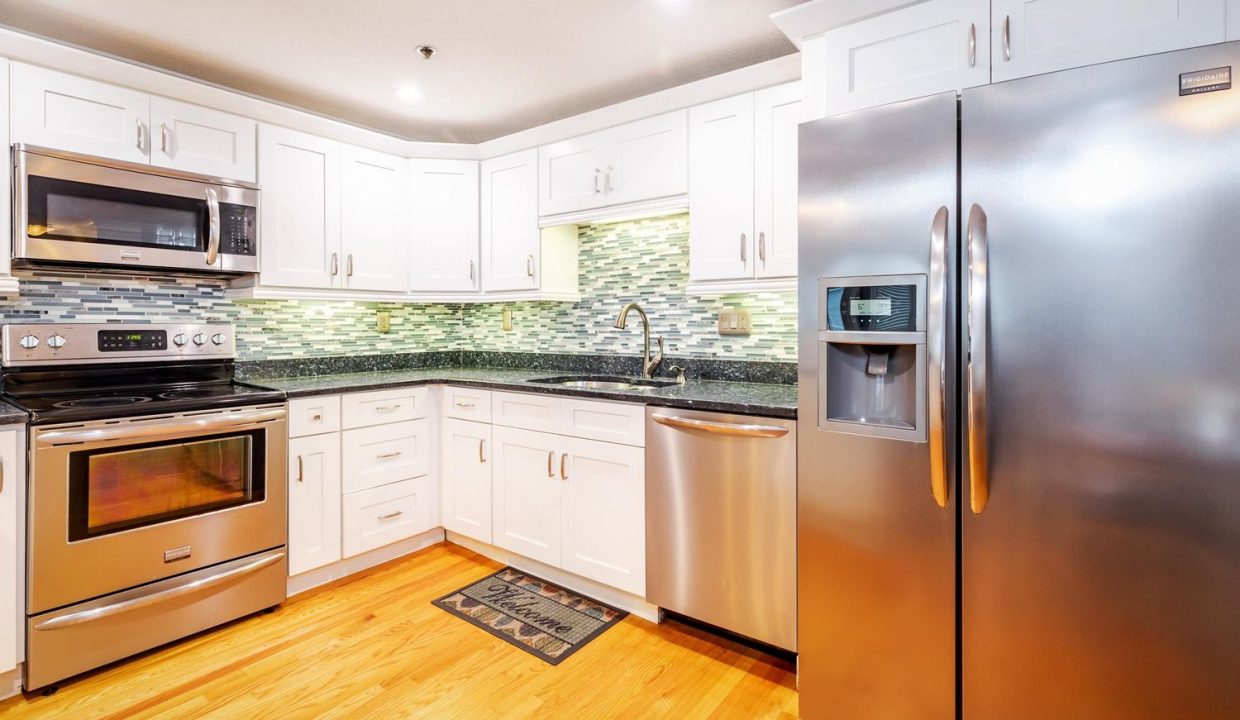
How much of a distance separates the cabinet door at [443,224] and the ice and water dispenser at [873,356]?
2.21m

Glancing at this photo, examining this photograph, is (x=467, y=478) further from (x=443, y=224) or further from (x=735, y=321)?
(x=735, y=321)

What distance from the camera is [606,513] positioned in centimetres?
247

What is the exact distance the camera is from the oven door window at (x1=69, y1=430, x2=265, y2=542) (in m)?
2.01

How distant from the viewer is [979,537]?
151cm

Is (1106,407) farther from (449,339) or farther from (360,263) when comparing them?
(449,339)

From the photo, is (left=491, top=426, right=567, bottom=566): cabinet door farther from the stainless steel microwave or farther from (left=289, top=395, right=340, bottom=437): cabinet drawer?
the stainless steel microwave

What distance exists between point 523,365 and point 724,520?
189 cm

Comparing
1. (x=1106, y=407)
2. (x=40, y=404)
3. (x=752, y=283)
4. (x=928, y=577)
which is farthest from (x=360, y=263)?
(x=1106, y=407)

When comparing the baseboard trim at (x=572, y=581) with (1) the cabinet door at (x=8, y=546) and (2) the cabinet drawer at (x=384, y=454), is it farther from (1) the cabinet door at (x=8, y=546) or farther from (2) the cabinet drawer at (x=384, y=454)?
(1) the cabinet door at (x=8, y=546)

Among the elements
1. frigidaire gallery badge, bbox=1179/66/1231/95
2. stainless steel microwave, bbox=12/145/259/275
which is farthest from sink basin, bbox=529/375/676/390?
frigidaire gallery badge, bbox=1179/66/1231/95

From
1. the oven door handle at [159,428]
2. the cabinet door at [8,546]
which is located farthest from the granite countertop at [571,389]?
the cabinet door at [8,546]

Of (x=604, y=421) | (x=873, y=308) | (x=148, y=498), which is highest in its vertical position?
(x=873, y=308)

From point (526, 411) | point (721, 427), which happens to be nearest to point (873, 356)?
point (721, 427)

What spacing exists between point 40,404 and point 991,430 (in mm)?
3009
